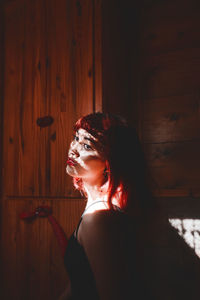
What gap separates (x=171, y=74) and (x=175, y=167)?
1.90 ft

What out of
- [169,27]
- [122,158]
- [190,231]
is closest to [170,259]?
[190,231]

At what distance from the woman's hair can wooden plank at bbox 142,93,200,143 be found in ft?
2.19

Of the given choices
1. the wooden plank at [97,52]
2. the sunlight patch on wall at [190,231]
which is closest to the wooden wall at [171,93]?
the sunlight patch on wall at [190,231]

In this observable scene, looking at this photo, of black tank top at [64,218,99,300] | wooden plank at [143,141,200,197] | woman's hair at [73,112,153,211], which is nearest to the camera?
black tank top at [64,218,99,300]

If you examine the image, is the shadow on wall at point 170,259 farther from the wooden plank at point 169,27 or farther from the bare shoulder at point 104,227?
the wooden plank at point 169,27

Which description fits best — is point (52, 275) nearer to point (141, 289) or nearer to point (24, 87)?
point (141, 289)

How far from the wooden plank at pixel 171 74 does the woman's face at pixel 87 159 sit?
86 cm

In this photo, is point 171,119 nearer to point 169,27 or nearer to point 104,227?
point 169,27

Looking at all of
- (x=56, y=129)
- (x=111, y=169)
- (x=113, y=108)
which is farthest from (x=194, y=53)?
(x=111, y=169)

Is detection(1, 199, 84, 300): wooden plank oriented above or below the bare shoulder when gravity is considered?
below

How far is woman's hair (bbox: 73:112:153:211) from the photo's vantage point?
965 millimetres

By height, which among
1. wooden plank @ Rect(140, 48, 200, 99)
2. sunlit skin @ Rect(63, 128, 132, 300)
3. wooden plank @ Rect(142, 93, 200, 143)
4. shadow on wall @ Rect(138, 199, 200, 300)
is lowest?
shadow on wall @ Rect(138, 199, 200, 300)

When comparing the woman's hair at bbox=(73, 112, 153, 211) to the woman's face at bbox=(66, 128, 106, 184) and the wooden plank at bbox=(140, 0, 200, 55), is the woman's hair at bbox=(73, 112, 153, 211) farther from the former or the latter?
the wooden plank at bbox=(140, 0, 200, 55)

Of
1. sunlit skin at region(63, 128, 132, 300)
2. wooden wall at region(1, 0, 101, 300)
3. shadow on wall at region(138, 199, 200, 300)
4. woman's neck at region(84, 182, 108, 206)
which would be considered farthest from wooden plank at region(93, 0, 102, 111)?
shadow on wall at region(138, 199, 200, 300)
